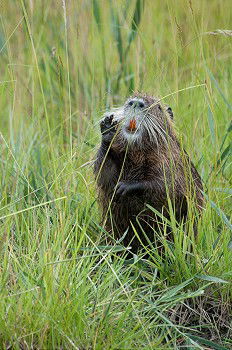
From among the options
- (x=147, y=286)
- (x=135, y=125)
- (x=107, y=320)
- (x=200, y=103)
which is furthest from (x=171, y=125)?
(x=107, y=320)

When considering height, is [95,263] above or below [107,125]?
below

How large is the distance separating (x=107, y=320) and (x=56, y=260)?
0.98 feet

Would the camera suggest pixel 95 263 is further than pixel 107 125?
No

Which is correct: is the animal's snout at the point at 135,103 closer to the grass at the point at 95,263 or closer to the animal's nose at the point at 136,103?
the animal's nose at the point at 136,103

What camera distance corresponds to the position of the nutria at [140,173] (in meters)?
3.46

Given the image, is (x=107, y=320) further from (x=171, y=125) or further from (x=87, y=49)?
(x=87, y=49)

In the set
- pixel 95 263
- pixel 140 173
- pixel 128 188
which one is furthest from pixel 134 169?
pixel 95 263

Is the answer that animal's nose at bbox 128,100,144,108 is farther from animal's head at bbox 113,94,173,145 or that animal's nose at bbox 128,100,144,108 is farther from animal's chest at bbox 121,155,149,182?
animal's chest at bbox 121,155,149,182

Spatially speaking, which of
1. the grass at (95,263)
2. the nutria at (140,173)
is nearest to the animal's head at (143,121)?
the nutria at (140,173)

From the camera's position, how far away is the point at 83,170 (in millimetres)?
3844

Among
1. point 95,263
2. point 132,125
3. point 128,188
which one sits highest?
point 132,125

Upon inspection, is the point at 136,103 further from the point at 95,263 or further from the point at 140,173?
the point at 95,263

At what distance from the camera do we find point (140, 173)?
3527 mm

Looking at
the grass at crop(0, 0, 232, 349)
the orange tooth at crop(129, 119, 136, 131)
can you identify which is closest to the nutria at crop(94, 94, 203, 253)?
the orange tooth at crop(129, 119, 136, 131)
